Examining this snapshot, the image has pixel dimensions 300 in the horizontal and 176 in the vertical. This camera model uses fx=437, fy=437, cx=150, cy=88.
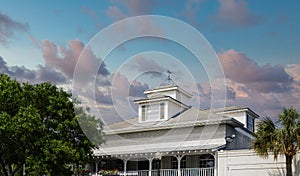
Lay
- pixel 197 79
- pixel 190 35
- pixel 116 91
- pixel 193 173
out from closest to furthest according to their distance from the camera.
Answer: pixel 190 35
pixel 197 79
pixel 116 91
pixel 193 173

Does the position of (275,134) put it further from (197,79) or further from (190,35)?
(190,35)

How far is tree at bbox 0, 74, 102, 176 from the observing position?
23250mm

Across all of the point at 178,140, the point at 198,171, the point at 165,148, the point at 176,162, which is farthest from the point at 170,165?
the point at 198,171

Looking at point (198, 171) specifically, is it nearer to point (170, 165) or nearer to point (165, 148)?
point (165, 148)

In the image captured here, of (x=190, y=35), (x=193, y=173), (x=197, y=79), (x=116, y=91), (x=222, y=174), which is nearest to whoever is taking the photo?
(x=190, y=35)

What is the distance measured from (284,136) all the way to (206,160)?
27.6 ft

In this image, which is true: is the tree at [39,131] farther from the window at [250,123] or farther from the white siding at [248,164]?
the window at [250,123]

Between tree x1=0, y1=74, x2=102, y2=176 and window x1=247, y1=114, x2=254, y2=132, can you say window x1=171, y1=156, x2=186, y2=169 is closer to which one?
window x1=247, y1=114, x2=254, y2=132

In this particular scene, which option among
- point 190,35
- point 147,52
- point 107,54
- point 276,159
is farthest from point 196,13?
point 276,159

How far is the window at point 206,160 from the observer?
92.2ft

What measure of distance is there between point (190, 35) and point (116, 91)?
5725 mm

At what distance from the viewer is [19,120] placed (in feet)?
75.7

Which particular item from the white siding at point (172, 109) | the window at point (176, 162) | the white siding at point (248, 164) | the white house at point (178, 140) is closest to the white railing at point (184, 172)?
the white house at point (178, 140)

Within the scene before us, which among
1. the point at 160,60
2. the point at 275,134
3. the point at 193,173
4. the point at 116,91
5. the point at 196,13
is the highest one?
the point at 196,13
